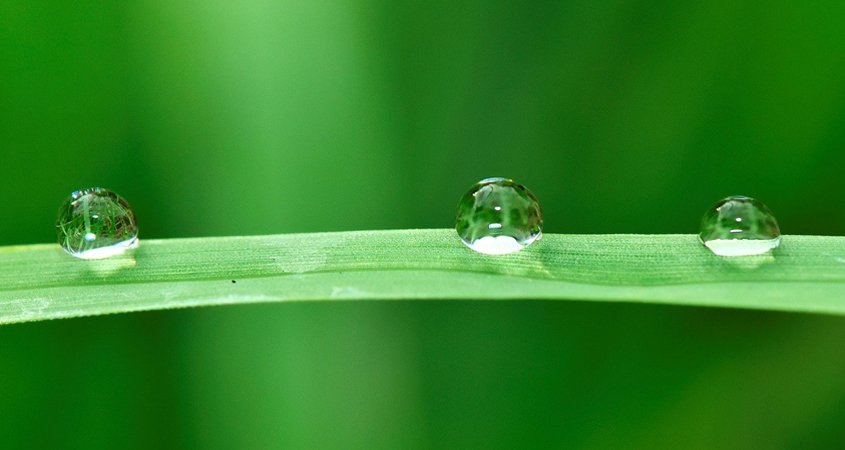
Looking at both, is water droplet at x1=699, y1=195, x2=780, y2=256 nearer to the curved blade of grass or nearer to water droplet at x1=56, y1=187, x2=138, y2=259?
the curved blade of grass

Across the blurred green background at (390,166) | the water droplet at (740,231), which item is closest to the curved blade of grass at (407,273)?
the water droplet at (740,231)

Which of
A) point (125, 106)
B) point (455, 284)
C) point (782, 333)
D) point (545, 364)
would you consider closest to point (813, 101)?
point (782, 333)

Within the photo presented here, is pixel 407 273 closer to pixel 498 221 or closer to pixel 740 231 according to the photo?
pixel 498 221

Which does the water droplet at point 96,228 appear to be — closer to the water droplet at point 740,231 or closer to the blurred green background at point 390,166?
the blurred green background at point 390,166

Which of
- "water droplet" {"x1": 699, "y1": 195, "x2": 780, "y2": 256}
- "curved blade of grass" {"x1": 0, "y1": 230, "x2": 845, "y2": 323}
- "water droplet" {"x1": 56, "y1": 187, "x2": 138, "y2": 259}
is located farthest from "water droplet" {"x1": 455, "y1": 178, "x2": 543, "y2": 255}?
"water droplet" {"x1": 56, "y1": 187, "x2": 138, "y2": 259}

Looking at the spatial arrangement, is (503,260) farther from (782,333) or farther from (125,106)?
(125,106)
